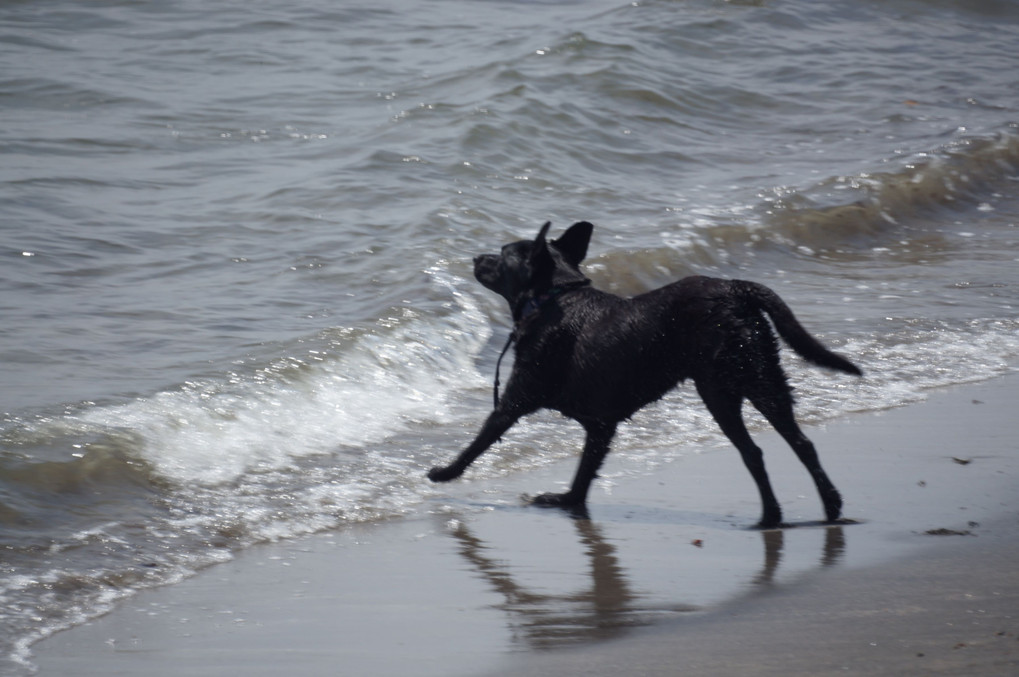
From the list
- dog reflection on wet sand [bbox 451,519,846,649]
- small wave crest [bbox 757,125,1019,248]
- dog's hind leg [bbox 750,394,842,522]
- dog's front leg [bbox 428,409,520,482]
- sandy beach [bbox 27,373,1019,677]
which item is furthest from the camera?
small wave crest [bbox 757,125,1019,248]

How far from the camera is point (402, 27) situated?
19312mm

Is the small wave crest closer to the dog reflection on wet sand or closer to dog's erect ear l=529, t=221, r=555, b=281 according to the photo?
dog's erect ear l=529, t=221, r=555, b=281

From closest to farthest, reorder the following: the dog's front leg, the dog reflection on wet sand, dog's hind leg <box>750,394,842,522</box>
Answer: the dog reflection on wet sand, dog's hind leg <box>750,394,842,522</box>, the dog's front leg

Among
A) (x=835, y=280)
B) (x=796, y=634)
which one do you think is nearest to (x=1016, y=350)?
(x=835, y=280)

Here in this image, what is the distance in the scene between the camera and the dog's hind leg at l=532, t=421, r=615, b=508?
5.25 meters

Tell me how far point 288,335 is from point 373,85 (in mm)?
9054

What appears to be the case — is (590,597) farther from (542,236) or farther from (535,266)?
(535,266)

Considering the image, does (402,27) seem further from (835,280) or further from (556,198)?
(835,280)

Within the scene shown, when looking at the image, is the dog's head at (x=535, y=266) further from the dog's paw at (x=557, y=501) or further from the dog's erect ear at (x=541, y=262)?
the dog's paw at (x=557, y=501)

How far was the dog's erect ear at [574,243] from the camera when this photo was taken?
18.3 feet

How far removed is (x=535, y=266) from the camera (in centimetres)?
Answer: 553

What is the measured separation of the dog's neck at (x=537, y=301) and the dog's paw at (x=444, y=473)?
26.6 inches

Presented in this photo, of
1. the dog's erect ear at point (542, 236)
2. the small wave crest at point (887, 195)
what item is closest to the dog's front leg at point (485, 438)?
the dog's erect ear at point (542, 236)

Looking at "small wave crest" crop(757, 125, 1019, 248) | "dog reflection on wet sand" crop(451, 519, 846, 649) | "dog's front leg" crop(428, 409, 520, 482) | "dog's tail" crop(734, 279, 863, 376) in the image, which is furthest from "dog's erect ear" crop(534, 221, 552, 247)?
"small wave crest" crop(757, 125, 1019, 248)
